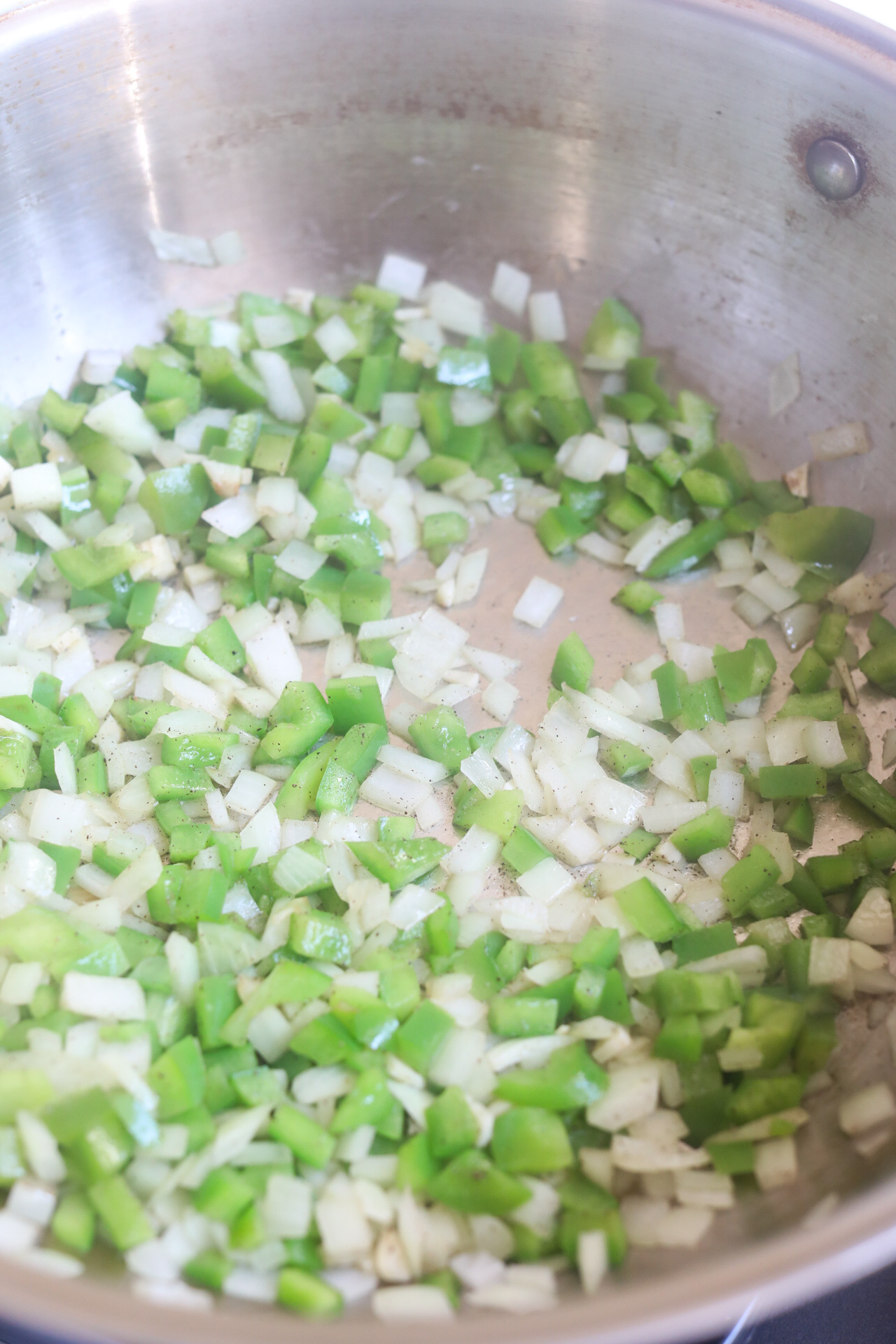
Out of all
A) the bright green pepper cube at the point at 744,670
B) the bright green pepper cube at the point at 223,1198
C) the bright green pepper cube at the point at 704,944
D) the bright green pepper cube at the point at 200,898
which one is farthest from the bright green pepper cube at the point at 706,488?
the bright green pepper cube at the point at 223,1198

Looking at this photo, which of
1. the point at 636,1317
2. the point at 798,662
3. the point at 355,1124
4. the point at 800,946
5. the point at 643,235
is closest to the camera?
the point at 636,1317

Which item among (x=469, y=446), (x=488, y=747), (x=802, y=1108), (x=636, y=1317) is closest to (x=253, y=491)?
(x=469, y=446)

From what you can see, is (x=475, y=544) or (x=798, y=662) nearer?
(x=798, y=662)

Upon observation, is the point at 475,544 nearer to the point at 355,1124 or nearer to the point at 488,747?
the point at 488,747

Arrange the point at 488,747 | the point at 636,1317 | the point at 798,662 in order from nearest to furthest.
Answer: the point at 636,1317 < the point at 488,747 < the point at 798,662

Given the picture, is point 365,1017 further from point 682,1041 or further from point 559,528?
point 559,528

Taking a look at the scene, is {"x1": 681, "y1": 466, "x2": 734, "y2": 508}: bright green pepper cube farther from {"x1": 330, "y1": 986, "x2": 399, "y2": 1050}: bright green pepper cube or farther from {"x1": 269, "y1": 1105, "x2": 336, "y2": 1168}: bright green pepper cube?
{"x1": 269, "y1": 1105, "x2": 336, "y2": 1168}: bright green pepper cube
